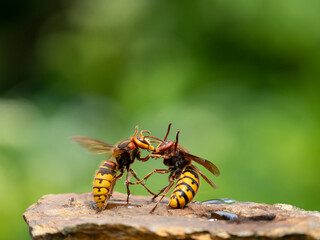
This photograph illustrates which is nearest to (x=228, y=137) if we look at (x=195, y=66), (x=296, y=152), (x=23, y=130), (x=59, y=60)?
(x=296, y=152)

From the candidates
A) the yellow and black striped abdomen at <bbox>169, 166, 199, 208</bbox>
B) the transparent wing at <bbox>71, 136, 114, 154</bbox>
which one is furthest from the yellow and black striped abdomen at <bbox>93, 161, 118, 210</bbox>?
the yellow and black striped abdomen at <bbox>169, 166, 199, 208</bbox>

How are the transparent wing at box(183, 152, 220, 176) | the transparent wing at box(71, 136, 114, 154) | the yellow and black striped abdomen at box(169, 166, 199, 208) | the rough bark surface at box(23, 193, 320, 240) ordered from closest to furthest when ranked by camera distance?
the rough bark surface at box(23, 193, 320, 240)
the yellow and black striped abdomen at box(169, 166, 199, 208)
the transparent wing at box(183, 152, 220, 176)
the transparent wing at box(71, 136, 114, 154)

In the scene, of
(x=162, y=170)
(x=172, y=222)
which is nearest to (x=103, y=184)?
(x=162, y=170)

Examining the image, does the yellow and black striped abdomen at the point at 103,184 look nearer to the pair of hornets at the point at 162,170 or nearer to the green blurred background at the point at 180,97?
the pair of hornets at the point at 162,170

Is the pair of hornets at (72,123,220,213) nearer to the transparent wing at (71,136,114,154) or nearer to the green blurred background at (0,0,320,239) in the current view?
the transparent wing at (71,136,114,154)

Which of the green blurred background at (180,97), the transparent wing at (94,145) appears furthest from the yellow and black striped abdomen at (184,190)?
the green blurred background at (180,97)

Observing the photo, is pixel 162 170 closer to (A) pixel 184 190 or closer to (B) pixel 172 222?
(A) pixel 184 190

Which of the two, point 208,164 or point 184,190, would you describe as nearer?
point 184,190

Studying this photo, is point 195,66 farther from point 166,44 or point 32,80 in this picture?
point 32,80
